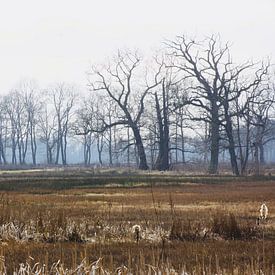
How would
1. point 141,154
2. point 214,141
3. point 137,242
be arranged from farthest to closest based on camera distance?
1. point 141,154
2. point 214,141
3. point 137,242

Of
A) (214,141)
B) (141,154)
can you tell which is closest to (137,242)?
(214,141)

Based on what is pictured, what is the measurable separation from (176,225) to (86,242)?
6.53ft

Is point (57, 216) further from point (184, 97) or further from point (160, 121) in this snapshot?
point (160, 121)

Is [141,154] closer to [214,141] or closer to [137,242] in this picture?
[214,141]

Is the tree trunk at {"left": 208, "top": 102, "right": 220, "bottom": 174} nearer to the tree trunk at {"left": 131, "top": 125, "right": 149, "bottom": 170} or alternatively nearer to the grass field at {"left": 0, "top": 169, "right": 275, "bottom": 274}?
the tree trunk at {"left": 131, "top": 125, "right": 149, "bottom": 170}

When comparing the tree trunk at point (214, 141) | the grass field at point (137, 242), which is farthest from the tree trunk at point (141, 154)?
the grass field at point (137, 242)

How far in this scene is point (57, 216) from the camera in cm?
1343

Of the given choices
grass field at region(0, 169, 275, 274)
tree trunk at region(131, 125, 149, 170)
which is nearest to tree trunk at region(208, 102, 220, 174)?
tree trunk at region(131, 125, 149, 170)

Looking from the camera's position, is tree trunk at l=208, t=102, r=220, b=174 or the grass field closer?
the grass field

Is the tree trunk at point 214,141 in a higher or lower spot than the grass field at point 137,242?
higher

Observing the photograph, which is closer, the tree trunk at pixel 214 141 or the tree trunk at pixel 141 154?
the tree trunk at pixel 214 141

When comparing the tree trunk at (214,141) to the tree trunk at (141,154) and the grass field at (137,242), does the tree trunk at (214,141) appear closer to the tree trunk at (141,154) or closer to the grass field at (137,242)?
the tree trunk at (141,154)

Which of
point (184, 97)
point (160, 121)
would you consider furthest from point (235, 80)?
point (160, 121)

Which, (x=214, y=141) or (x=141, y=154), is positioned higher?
(x=214, y=141)
